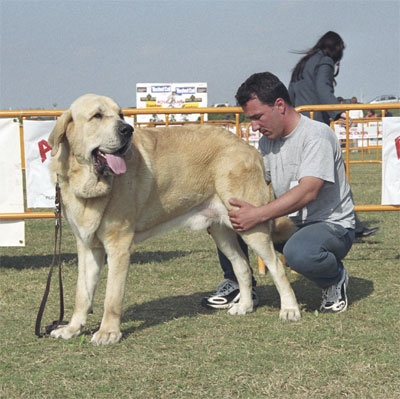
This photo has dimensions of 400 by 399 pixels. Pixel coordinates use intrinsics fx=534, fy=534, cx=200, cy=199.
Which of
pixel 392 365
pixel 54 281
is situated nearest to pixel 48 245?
pixel 54 281

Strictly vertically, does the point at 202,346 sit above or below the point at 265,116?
below

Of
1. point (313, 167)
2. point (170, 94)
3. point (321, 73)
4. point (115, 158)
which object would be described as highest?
point (170, 94)

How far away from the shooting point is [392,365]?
2.95m

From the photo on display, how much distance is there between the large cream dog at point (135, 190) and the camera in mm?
3322

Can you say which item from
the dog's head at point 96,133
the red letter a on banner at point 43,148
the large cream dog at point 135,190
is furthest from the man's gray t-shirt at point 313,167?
the red letter a on banner at point 43,148

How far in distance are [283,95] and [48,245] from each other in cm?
434

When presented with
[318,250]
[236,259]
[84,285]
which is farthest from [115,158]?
[318,250]

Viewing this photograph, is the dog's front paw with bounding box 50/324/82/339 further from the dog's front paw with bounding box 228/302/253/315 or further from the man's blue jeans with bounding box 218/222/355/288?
the man's blue jeans with bounding box 218/222/355/288

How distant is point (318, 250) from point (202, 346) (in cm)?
109

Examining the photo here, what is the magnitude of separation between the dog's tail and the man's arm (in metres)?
0.25

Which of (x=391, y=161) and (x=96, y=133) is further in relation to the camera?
(x=391, y=161)

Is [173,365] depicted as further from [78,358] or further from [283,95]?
[283,95]

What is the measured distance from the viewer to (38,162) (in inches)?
216

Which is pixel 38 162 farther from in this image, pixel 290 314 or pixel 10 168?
pixel 290 314
